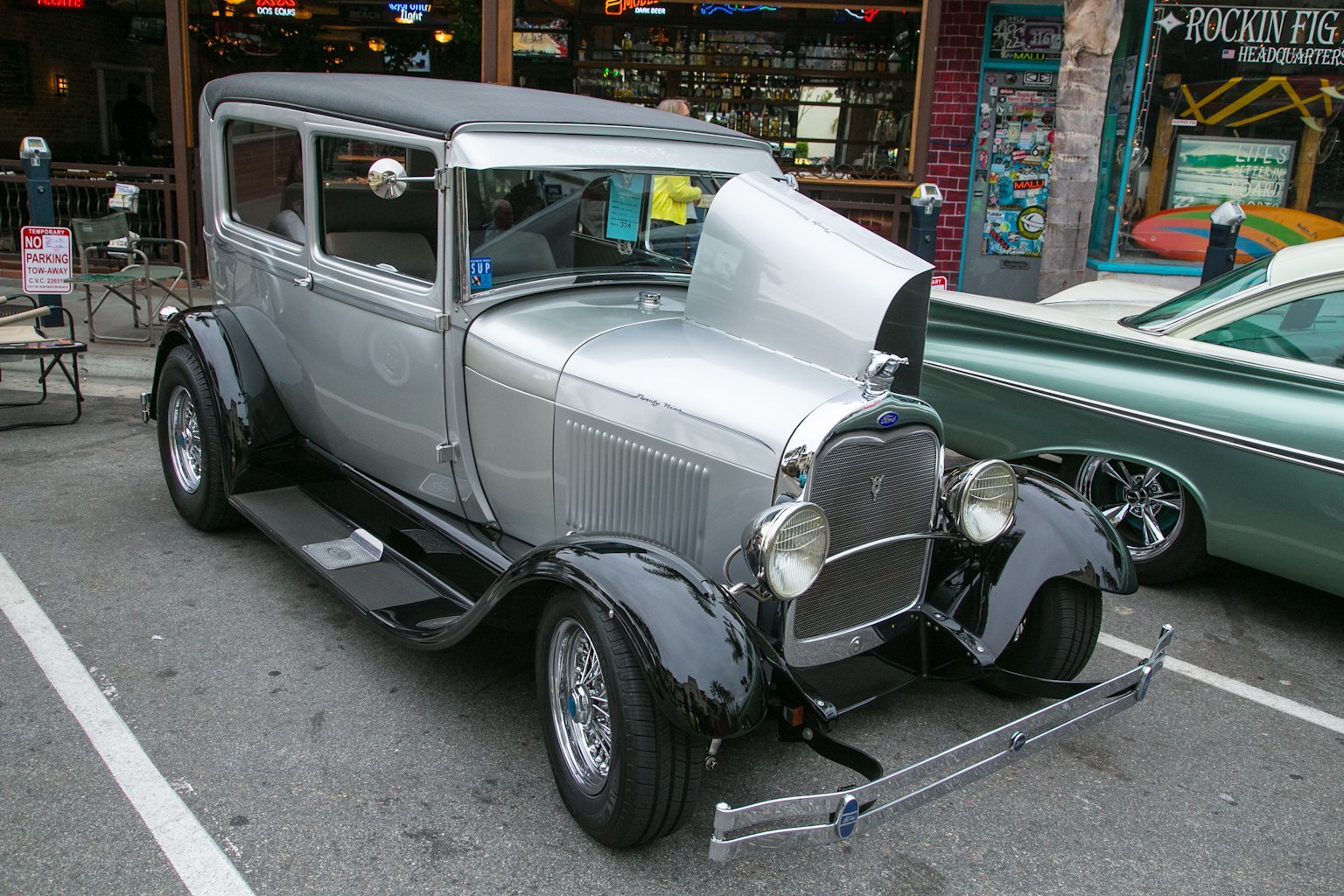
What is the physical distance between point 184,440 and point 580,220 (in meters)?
2.26

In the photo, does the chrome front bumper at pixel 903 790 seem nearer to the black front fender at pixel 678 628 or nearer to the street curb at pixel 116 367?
the black front fender at pixel 678 628

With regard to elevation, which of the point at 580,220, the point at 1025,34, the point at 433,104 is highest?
the point at 1025,34

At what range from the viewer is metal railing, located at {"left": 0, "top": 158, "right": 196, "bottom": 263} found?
9.10 meters

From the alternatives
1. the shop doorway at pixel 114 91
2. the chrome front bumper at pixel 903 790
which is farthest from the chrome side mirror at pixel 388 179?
the shop doorway at pixel 114 91

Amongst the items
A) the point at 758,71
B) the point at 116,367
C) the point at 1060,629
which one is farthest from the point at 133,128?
the point at 1060,629

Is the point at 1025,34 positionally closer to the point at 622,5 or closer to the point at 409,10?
the point at 622,5

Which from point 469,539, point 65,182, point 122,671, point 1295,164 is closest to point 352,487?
point 469,539

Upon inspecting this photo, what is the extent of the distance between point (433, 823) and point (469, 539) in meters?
1.09

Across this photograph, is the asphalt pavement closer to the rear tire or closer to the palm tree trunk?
the rear tire

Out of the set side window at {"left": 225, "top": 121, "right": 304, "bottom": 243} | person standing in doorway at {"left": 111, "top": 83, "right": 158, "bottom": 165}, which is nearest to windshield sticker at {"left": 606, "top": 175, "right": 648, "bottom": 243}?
side window at {"left": 225, "top": 121, "right": 304, "bottom": 243}

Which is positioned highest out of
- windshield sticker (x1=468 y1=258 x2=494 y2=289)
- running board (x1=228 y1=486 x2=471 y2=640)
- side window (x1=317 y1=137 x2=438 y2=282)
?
side window (x1=317 y1=137 x2=438 y2=282)

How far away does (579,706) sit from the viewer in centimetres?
287

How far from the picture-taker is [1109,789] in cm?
314

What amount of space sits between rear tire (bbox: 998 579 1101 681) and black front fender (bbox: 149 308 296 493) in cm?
297
